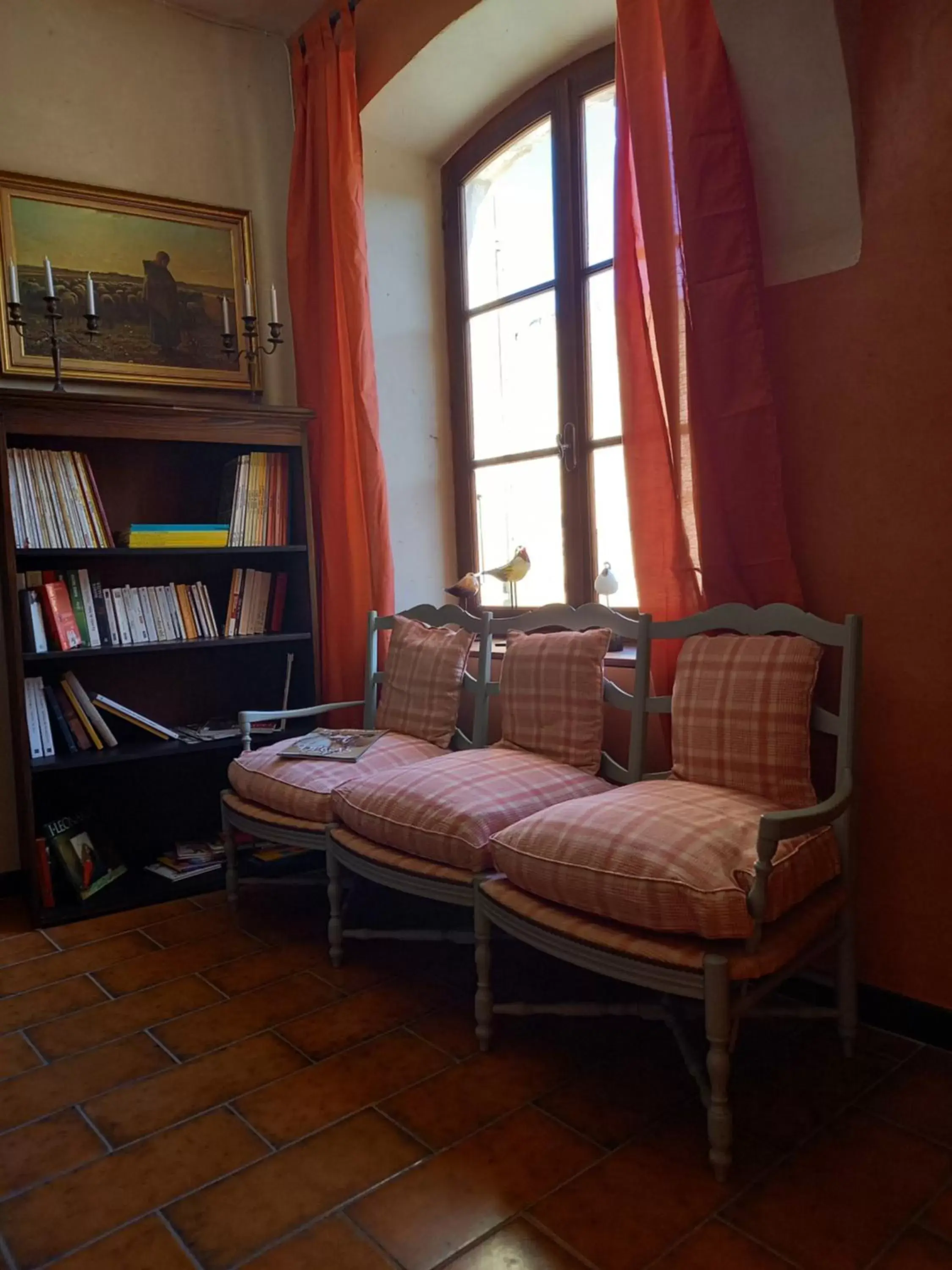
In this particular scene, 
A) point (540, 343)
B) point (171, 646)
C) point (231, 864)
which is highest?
point (540, 343)

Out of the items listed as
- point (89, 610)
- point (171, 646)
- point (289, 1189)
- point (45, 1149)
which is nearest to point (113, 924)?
point (171, 646)

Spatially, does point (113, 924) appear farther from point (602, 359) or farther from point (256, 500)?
point (602, 359)

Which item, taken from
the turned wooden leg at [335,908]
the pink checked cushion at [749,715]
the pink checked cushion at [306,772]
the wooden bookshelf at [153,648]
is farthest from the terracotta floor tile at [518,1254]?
the wooden bookshelf at [153,648]

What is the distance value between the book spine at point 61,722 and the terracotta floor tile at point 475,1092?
5.40 ft

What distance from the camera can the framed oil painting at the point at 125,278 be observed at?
9.74ft

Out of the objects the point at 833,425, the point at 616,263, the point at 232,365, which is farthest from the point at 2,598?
the point at 833,425

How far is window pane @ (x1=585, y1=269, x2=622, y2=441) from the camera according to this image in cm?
287

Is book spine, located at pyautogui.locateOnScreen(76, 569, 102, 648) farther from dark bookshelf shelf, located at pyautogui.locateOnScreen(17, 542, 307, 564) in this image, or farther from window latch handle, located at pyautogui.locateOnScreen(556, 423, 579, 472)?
window latch handle, located at pyautogui.locateOnScreen(556, 423, 579, 472)

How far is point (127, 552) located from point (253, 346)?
36.1 inches

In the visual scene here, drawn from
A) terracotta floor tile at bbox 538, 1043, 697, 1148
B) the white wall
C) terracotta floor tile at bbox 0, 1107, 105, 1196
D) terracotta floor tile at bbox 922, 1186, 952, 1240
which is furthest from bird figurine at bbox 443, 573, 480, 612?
terracotta floor tile at bbox 922, 1186, 952, 1240

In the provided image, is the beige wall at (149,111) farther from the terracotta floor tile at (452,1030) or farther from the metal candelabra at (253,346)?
the terracotta floor tile at (452,1030)

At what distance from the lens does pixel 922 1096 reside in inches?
68.5

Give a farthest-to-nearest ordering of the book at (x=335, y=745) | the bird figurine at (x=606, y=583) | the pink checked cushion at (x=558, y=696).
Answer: the bird figurine at (x=606, y=583) < the book at (x=335, y=745) < the pink checked cushion at (x=558, y=696)

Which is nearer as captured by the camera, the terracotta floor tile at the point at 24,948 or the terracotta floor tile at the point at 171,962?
the terracotta floor tile at the point at 171,962
